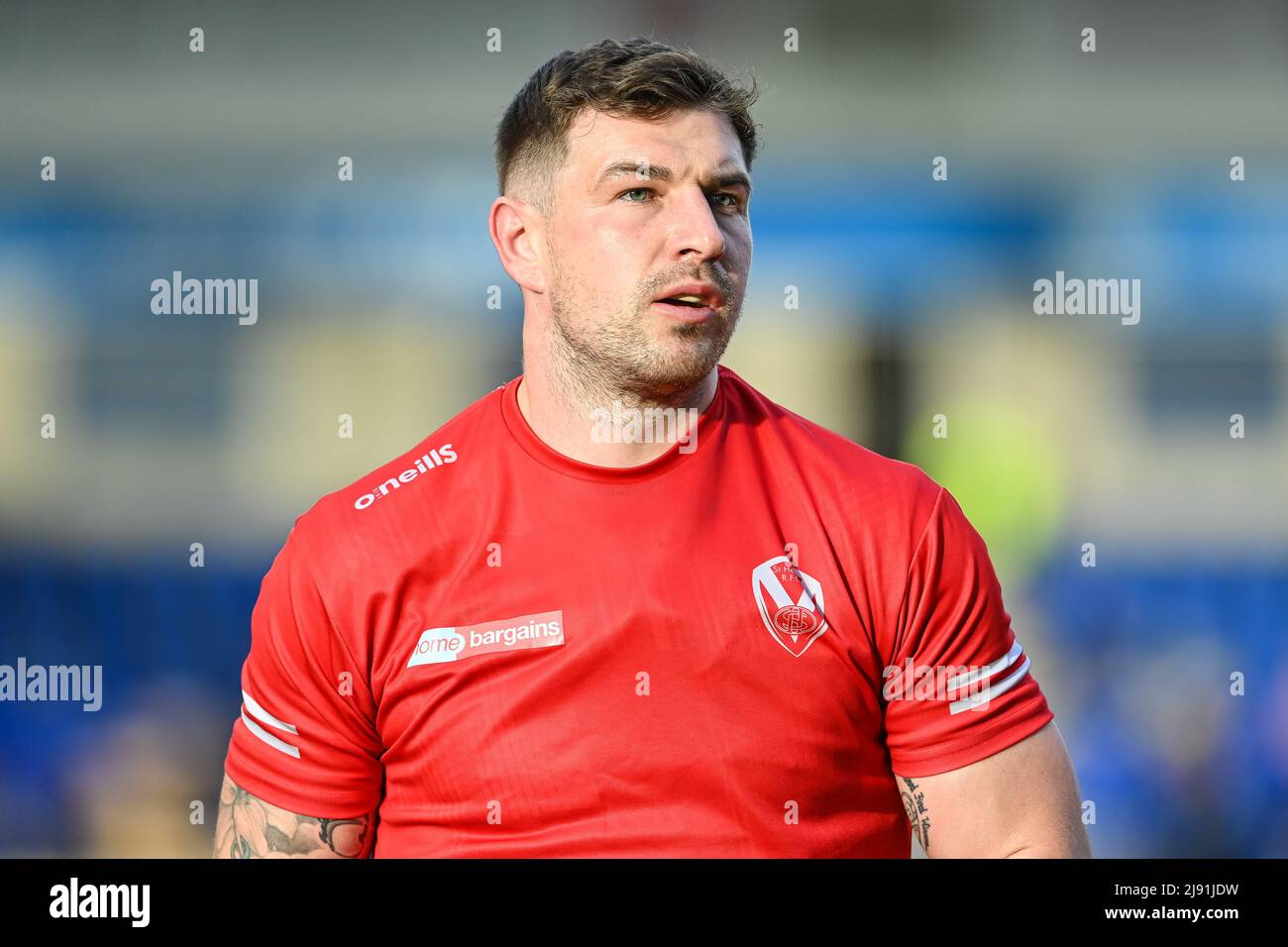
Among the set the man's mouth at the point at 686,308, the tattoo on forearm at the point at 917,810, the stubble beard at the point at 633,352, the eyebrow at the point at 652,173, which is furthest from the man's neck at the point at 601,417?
the tattoo on forearm at the point at 917,810

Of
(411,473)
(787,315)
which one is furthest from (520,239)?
(787,315)

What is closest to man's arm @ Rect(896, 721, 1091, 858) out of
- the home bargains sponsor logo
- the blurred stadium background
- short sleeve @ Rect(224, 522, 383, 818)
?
the home bargains sponsor logo

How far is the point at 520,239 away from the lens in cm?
252

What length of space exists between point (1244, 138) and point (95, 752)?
248 inches

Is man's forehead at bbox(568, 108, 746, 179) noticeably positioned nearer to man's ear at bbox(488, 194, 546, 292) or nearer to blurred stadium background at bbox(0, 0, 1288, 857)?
man's ear at bbox(488, 194, 546, 292)

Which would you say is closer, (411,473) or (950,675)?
(950,675)

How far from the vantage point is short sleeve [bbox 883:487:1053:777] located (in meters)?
2.15

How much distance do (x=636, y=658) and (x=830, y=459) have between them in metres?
0.55

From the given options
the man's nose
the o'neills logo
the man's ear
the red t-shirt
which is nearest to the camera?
the red t-shirt

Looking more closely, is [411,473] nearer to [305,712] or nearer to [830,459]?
[305,712]

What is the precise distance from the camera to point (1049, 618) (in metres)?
5.62
